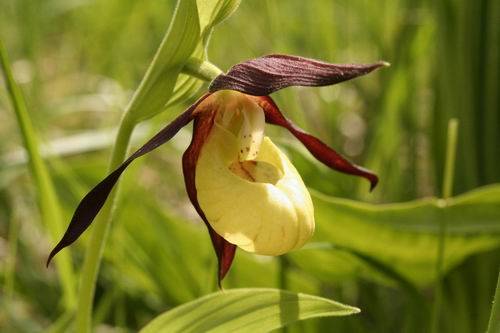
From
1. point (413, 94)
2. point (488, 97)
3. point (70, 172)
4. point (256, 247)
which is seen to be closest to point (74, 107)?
point (70, 172)

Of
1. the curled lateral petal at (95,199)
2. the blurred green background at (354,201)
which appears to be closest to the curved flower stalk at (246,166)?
the curled lateral petal at (95,199)

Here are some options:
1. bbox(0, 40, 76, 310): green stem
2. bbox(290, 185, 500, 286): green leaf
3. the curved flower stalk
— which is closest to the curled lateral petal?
the curved flower stalk

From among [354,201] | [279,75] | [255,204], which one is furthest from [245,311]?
[354,201]

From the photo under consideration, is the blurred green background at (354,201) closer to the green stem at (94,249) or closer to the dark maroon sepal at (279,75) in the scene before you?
the green stem at (94,249)

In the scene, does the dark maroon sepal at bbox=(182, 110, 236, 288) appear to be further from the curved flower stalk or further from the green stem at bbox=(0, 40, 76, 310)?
the green stem at bbox=(0, 40, 76, 310)

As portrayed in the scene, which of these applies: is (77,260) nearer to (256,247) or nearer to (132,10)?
(256,247)
